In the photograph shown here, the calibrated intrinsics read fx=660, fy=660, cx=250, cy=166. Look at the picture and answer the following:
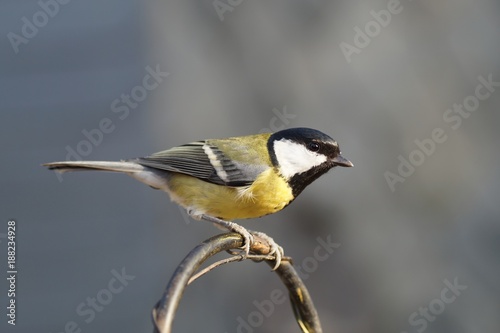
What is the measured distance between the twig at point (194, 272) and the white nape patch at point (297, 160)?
1.00 feet

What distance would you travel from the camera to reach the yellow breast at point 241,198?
1.87 meters

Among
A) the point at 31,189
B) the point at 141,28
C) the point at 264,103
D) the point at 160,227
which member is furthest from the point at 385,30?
the point at 31,189

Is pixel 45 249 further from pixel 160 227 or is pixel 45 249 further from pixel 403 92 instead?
pixel 403 92

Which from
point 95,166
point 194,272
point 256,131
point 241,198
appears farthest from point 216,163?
point 256,131

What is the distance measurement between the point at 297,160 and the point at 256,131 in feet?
3.69

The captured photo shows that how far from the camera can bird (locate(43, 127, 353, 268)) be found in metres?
1.88

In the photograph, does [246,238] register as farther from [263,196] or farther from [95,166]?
[95,166]

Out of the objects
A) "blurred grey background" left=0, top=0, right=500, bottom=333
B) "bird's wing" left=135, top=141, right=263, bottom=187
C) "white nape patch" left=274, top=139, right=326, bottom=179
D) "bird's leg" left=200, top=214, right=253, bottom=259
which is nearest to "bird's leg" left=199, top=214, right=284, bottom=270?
"bird's leg" left=200, top=214, right=253, bottom=259

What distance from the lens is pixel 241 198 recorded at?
187cm

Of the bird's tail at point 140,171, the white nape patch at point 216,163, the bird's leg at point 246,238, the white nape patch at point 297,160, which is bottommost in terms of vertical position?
the bird's leg at point 246,238

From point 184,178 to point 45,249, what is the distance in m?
1.31

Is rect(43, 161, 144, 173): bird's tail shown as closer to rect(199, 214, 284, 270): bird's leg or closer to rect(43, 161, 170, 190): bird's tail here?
rect(43, 161, 170, 190): bird's tail

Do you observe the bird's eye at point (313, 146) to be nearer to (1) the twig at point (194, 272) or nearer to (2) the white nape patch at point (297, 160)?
(2) the white nape patch at point (297, 160)

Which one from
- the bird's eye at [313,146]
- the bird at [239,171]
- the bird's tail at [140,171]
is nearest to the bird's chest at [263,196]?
the bird at [239,171]
